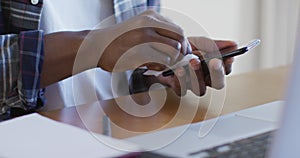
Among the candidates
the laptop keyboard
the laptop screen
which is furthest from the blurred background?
the laptop screen

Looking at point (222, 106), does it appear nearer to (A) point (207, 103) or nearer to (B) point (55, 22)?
A: (A) point (207, 103)

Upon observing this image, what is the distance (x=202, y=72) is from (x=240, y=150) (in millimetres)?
362

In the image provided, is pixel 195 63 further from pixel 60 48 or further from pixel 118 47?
pixel 60 48

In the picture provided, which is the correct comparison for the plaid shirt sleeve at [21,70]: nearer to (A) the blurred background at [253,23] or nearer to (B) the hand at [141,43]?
(B) the hand at [141,43]

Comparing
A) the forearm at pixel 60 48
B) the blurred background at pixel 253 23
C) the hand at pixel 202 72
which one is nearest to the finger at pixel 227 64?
the hand at pixel 202 72

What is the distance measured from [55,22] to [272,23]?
1406 millimetres

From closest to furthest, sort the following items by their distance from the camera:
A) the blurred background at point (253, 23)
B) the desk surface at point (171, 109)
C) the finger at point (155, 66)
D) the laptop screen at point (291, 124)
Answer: the laptop screen at point (291, 124) → the desk surface at point (171, 109) → the finger at point (155, 66) → the blurred background at point (253, 23)

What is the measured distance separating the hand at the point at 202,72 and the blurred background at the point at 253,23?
1121 millimetres

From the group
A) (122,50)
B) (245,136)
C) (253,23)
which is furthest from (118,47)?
(253,23)

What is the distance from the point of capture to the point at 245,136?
1.51 feet

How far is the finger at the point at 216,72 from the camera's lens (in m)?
0.76

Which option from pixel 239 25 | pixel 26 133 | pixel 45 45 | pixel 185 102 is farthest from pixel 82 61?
pixel 239 25

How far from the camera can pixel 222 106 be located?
0.70 meters

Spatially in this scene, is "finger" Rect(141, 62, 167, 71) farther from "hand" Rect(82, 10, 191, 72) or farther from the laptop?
the laptop
